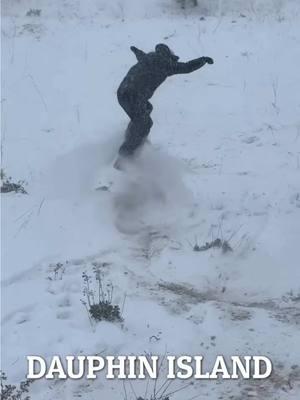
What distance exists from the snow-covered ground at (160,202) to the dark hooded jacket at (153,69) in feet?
2.80

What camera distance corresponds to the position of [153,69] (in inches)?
258

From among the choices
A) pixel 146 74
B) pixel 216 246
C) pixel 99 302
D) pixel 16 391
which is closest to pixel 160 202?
pixel 216 246

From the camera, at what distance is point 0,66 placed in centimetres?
1030

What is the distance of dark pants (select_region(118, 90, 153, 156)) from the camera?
664cm

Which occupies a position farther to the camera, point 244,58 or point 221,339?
point 244,58

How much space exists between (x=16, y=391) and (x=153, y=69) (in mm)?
3785

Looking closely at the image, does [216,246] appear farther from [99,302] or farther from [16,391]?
[16,391]

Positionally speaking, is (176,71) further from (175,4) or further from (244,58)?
(175,4)

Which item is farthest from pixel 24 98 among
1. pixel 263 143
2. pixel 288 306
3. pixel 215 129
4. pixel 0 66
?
pixel 288 306

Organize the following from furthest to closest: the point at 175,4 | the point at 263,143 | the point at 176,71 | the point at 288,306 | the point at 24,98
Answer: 1. the point at 175,4
2. the point at 24,98
3. the point at 263,143
4. the point at 176,71
5. the point at 288,306

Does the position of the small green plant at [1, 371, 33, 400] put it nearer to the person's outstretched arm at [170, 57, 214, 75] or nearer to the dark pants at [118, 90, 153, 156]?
the dark pants at [118, 90, 153, 156]

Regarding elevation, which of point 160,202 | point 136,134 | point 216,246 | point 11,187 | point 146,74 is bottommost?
point 216,246

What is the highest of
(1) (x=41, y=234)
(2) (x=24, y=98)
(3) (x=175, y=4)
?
(3) (x=175, y=4)

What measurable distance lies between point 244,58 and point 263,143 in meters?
2.79
